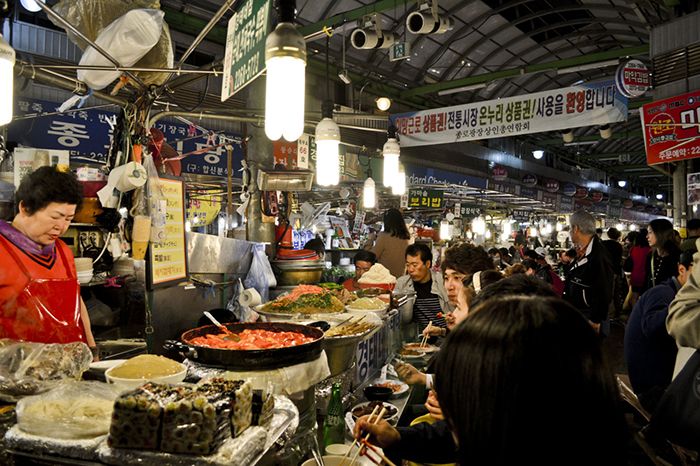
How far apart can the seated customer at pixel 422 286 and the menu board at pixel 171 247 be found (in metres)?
2.63

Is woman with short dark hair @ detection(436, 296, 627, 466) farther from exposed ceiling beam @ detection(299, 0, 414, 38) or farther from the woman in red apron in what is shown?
exposed ceiling beam @ detection(299, 0, 414, 38)

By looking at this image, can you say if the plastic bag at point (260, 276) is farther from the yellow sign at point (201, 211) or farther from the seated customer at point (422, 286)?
the yellow sign at point (201, 211)

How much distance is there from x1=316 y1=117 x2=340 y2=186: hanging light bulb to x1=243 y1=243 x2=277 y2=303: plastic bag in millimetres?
1815

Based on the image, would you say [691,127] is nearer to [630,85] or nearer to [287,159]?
[630,85]

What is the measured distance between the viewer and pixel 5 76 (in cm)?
273

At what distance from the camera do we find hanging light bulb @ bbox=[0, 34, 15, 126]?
8.79 feet

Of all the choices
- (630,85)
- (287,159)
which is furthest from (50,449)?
(630,85)

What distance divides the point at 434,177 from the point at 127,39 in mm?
13485

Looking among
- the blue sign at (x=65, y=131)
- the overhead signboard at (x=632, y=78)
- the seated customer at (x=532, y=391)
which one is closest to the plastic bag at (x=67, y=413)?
the seated customer at (x=532, y=391)

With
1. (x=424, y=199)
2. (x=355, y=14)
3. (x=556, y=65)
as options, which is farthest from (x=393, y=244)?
(x=424, y=199)

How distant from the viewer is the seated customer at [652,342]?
392cm

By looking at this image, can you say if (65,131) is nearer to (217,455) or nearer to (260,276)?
(260,276)

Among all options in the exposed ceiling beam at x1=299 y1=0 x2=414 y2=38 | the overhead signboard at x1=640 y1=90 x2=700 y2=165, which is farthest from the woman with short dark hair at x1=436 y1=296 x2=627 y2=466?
the overhead signboard at x1=640 y1=90 x2=700 y2=165

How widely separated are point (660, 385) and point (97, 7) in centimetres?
516
